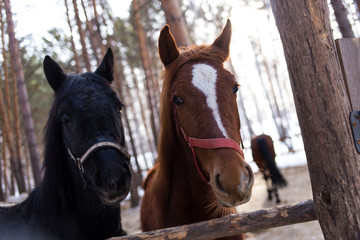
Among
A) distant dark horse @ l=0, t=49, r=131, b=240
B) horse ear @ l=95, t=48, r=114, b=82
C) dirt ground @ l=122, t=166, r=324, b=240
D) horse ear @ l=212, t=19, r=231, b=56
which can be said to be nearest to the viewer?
distant dark horse @ l=0, t=49, r=131, b=240

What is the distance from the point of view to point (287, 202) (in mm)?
7477

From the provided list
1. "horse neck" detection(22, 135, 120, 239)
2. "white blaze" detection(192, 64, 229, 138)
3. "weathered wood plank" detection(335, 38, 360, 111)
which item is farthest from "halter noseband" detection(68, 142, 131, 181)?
"weathered wood plank" detection(335, 38, 360, 111)

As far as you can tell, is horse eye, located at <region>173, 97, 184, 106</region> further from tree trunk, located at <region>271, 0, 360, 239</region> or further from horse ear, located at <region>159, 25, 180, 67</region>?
tree trunk, located at <region>271, 0, 360, 239</region>

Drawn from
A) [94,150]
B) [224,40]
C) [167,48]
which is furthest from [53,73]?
[224,40]

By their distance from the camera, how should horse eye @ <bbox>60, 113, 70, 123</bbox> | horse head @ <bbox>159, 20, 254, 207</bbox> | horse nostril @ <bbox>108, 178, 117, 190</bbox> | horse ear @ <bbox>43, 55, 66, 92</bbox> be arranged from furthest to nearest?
horse ear @ <bbox>43, 55, 66, 92</bbox> < horse eye @ <bbox>60, 113, 70, 123</bbox> < horse nostril @ <bbox>108, 178, 117, 190</bbox> < horse head @ <bbox>159, 20, 254, 207</bbox>

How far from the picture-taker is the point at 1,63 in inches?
242

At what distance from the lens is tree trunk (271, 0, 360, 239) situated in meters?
1.67

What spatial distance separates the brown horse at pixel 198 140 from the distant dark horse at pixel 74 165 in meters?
0.48

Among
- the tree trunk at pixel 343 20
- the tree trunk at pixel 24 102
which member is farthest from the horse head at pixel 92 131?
the tree trunk at pixel 343 20

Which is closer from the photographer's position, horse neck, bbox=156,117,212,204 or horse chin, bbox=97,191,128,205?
horse chin, bbox=97,191,128,205

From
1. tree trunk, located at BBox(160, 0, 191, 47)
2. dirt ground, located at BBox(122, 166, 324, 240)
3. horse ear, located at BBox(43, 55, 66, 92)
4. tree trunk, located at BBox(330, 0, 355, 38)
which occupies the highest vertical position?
tree trunk, located at BBox(160, 0, 191, 47)

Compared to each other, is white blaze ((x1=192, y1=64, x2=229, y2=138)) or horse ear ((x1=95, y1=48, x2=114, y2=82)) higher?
horse ear ((x1=95, y1=48, x2=114, y2=82))

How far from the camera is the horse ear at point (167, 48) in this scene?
7.93 ft

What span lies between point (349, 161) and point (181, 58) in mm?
1513
